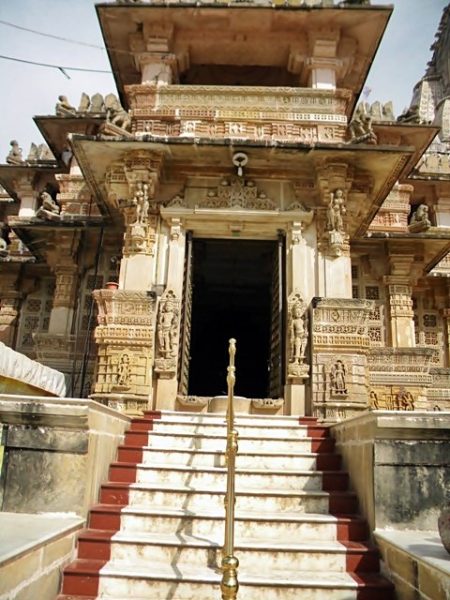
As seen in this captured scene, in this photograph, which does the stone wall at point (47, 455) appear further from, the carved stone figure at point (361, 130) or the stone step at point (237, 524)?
the carved stone figure at point (361, 130)

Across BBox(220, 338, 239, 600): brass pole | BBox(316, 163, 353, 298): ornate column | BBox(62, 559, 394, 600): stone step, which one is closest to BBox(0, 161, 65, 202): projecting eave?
BBox(316, 163, 353, 298): ornate column

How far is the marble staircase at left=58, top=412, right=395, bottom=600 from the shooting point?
3.86 metres

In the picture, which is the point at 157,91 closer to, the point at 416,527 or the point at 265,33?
the point at 265,33

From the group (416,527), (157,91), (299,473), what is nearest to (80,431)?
(299,473)

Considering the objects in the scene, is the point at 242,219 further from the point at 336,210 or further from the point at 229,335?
the point at 229,335

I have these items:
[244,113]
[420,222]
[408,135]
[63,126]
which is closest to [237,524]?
[244,113]

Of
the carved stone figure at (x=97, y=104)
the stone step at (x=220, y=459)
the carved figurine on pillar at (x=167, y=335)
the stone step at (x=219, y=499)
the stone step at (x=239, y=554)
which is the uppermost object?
the carved stone figure at (x=97, y=104)

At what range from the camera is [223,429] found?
6.26 m

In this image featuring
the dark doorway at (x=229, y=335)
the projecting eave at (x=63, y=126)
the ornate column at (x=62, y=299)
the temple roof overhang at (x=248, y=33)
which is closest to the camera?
the temple roof overhang at (x=248, y=33)

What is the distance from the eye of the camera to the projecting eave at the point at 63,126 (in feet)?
43.4

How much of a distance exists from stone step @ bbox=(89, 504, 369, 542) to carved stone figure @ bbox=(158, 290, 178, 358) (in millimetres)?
3699

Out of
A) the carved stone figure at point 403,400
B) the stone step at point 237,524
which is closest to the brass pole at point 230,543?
the stone step at point 237,524

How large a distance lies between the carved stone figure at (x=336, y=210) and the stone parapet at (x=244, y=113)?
4.65 feet

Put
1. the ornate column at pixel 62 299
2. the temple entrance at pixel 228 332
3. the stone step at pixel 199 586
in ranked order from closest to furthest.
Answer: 1. the stone step at pixel 199 586
2. the ornate column at pixel 62 299
3. the temple entrance at pixel 228 332
